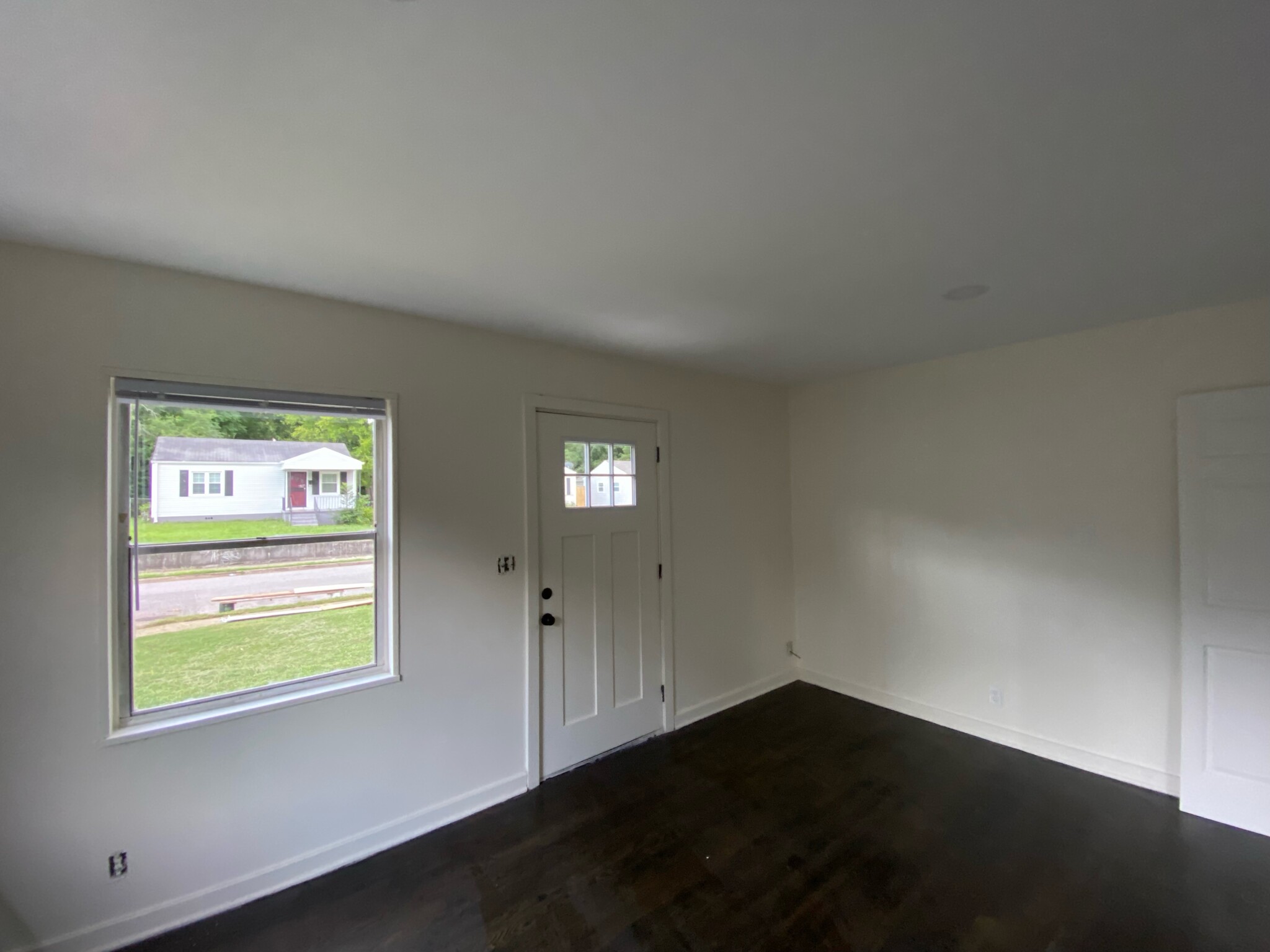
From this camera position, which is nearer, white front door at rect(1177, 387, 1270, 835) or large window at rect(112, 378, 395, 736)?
large window at rect(112, 378, 395, 736)

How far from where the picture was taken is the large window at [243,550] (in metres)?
1.91

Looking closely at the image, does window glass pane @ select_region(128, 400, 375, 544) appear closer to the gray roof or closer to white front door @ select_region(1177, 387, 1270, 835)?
the gray roof

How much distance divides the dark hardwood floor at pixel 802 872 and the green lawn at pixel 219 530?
1442 mm

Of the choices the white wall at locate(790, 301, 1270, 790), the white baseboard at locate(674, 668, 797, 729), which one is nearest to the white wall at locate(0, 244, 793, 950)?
the white baseboard at locate(674, 668, 797, 729)

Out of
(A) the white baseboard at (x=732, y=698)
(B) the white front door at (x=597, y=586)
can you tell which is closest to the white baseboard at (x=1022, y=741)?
(A) the white baseboard at (x=732, y=698)

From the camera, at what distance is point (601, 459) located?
319 cm

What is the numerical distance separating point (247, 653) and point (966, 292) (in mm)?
3452

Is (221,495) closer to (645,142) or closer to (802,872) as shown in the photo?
(645,142)

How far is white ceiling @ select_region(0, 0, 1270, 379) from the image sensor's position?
96 centimetres

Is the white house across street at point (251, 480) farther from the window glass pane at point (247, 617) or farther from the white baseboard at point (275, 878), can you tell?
the white baseboard at point (275, 878)

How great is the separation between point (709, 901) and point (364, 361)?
2.70 meters

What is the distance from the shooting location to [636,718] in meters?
3.27

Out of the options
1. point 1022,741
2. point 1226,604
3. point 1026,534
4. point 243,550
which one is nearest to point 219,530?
point 243,550

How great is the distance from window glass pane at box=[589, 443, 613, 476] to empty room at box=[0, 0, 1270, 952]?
0.09 ft
